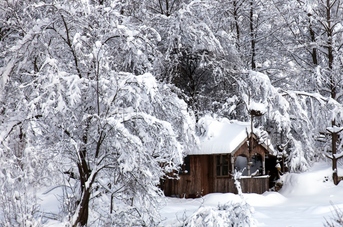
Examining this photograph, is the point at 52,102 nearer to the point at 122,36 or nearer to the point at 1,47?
the point at 122,36

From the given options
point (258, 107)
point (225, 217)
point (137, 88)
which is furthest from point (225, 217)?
point (258, 107)

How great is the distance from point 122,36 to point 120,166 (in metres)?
4.46

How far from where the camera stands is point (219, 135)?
61.8 ft

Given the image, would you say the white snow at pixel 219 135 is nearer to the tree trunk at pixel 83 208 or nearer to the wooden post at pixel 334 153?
the wooden post at pixel 334 153

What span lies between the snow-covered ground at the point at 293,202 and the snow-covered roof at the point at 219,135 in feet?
6.89

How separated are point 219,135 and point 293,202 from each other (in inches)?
179

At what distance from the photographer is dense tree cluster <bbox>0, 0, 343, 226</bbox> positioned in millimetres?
9125

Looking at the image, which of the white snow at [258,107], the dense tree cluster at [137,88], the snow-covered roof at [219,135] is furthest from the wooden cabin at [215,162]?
the dense tree cluster at [137,88]

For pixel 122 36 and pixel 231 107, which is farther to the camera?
pixel 231 107

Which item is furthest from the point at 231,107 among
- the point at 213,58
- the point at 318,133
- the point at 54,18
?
the point at 54,18

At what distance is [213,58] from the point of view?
1966 centimetres

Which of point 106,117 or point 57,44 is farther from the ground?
point 57,44

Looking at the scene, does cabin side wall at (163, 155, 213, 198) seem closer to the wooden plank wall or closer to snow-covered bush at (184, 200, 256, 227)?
the wooden plank wall

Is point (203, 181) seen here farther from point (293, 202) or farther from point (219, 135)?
point (293, 202)
